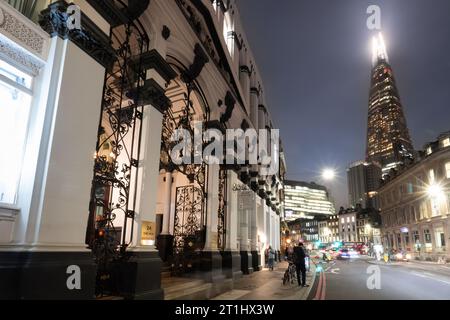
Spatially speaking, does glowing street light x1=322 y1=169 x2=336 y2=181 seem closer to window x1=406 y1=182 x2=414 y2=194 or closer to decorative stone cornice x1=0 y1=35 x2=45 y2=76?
decorative stone cornice x1=0 y1=35 x2=45 y2=76

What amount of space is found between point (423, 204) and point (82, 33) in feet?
181

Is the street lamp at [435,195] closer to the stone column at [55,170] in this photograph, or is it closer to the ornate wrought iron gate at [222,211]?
the ornate wrought iron gate at [222,211]

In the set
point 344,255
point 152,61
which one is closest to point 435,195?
point 344,255

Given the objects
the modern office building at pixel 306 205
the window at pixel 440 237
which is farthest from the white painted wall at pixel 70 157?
the modern office building at pixel 306 205

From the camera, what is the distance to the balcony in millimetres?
6246

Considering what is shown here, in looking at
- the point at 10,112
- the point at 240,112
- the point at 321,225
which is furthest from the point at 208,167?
the point at 321,225

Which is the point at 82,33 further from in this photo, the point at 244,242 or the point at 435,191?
the point at 435,191

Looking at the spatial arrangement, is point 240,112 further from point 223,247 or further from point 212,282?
point 212,282

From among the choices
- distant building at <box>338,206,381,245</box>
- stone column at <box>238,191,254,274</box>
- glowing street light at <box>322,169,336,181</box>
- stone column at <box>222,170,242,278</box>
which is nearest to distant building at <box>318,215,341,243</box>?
distant building at <box>338,206,381,245</box>

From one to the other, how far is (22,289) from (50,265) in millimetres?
509

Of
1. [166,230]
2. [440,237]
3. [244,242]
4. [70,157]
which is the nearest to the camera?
[70,157]

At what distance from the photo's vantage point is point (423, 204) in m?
48.9

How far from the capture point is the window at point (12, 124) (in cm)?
551
